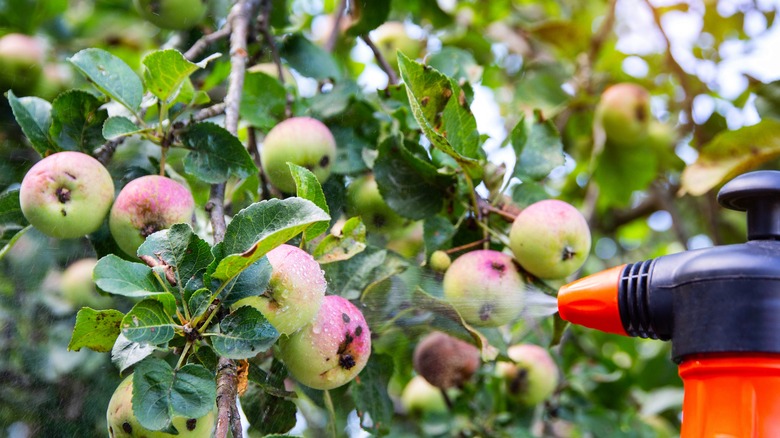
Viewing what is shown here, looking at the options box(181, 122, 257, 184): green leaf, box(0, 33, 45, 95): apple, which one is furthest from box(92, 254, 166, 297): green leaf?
box(0, 33, 45, 95): apple

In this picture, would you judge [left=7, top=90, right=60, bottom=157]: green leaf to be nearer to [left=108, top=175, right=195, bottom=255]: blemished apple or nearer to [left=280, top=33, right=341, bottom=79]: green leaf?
[left=108, top=175, right=195, bottom=255]: blemished apple

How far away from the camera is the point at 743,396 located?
71cm

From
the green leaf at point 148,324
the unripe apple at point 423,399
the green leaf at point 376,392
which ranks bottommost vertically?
the unripe apple at point 423,399

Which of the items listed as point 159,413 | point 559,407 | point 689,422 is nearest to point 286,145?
point 159,413

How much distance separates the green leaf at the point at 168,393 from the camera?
0.77 meters

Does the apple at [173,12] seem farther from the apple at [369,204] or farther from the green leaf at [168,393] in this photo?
the green leaf at [168,393]

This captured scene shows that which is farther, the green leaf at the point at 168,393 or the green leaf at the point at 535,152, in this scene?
the green leaf at the point at 535,152

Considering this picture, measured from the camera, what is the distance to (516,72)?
250cm

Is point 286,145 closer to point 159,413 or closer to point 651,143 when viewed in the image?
point 159,413

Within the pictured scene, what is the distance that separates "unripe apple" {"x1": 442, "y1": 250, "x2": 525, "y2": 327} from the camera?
111 cm

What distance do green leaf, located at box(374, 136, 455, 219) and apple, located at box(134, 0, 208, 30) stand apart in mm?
489

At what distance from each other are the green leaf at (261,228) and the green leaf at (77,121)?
41cm

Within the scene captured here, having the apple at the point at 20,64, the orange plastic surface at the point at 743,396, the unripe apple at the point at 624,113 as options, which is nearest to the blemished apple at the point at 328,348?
the orange plastic surface at the point at 743,396

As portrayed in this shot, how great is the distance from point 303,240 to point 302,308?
0.39 ft
